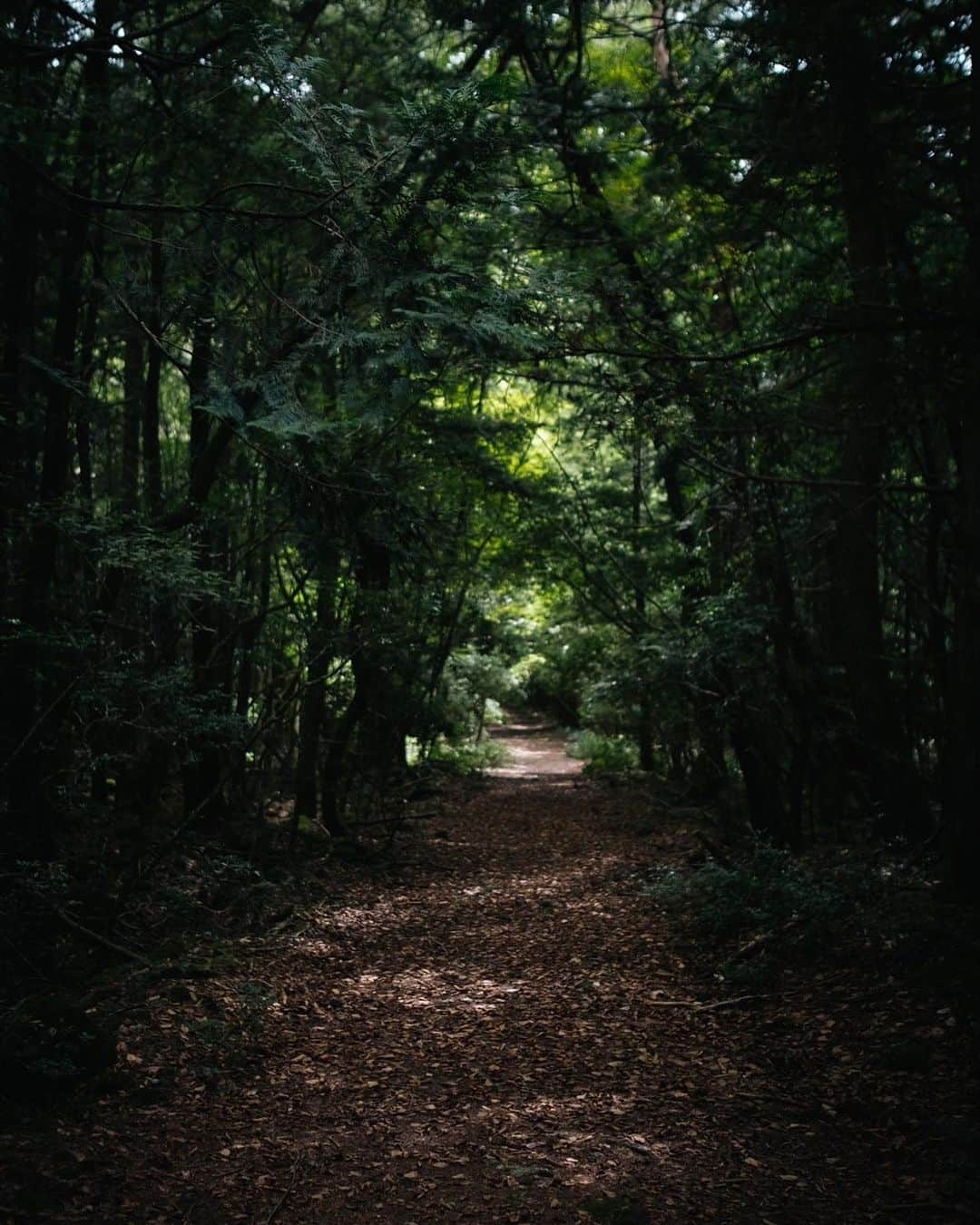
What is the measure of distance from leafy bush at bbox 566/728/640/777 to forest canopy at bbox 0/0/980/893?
7.92 m

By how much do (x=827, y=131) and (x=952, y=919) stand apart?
496 cm

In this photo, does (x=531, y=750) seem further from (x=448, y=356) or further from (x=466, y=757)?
(x=448, y=356)

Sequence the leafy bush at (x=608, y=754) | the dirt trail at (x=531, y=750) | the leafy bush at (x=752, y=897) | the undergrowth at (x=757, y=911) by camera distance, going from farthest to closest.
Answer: the dirt trail at (x=531, y=750) < the leafy bush at (x=608, y=754) < the leafy bush at (x=752, y=897) < the undergrowth at (x=757, y=911)

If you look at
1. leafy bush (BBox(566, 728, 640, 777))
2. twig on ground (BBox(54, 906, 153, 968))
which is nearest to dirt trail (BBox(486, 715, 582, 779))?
leafy bush (BBox(566, 728, 640, 777))

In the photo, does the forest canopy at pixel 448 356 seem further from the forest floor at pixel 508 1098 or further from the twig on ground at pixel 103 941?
the forest floor at pixel 508 1098

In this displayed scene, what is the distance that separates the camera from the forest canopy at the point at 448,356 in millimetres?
4527

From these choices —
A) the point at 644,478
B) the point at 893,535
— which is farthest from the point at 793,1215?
the point at 644,478

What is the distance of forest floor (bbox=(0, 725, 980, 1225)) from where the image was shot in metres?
3.34

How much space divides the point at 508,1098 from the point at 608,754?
15633 millimetres

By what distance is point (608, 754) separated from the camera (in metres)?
19.7

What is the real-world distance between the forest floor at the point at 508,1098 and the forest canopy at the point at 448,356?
4.87 feet

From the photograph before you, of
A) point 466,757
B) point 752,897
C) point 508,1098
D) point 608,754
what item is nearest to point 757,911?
point 752,897

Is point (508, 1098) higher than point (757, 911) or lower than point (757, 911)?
lower

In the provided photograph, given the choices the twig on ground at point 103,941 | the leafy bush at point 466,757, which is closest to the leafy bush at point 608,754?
the leafy bush at point 466,757
